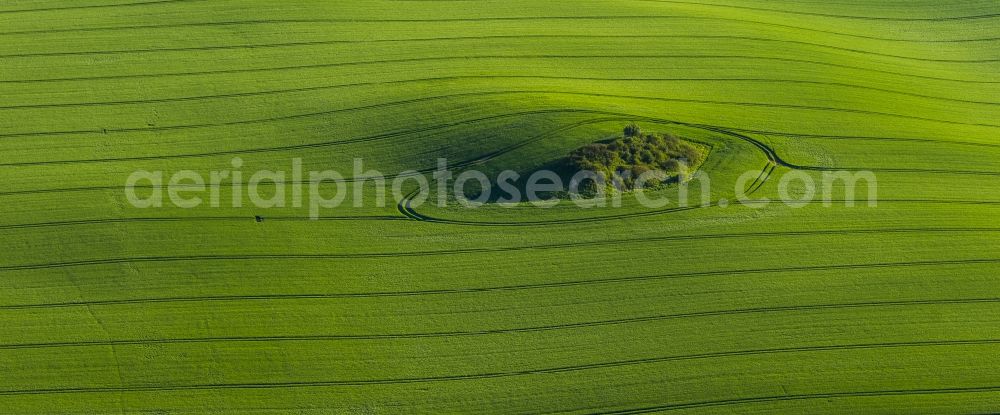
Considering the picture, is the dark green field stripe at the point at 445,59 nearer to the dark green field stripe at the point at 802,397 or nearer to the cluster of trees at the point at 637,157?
the cluster of trees at the point at 637,157

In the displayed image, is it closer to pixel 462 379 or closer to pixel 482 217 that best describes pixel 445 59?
pixel 482 217

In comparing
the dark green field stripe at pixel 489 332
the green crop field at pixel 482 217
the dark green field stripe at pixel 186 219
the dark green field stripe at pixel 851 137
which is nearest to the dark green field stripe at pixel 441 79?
the green crop field at pixel 482 217

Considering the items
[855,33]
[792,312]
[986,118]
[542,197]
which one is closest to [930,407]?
→ [792,312]

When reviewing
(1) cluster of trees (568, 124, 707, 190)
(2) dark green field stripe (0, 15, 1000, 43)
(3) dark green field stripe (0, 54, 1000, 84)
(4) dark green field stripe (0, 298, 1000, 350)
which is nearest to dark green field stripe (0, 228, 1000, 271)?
(1) cluster of trees (568, 124, 707, 190)

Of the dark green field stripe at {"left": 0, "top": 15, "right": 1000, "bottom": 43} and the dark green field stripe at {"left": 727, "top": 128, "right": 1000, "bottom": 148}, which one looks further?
the dark green field stripe at {"left": 0, "top": 15, "right": 1000, "bottom": 43}

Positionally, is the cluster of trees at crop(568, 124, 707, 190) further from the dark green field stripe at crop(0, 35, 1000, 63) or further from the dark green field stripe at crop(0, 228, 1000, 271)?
→ the dark green field stripe at crop(0, 35, 1000, 63)

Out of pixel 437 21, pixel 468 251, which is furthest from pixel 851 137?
pixel 437 21
